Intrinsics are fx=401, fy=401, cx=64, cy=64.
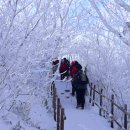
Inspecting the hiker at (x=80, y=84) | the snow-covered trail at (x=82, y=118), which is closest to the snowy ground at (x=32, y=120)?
the snow-covered trail at (x=82, y=118)

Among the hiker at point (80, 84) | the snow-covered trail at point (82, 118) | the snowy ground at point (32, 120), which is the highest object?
the hiker at point (80, 84)

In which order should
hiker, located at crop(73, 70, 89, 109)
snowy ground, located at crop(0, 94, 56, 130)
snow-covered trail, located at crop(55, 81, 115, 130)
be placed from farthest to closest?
hiker, located at crop(73, 70, 89, 109) → snow-covered trail, located at crop(55, 81, 115, 130) → snowy ground, located at crop(0, 94, 56, 130)

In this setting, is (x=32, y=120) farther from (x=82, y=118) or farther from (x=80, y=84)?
(x=80, y=84)

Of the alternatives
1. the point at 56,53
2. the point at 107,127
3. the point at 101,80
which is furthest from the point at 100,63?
the point at 56,53

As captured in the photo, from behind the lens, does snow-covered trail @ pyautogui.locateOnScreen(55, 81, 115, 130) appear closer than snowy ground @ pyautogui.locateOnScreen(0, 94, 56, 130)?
No

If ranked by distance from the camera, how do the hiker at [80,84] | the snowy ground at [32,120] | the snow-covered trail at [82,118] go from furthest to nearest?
the hiker at [80,84] → the snow-covered trail at [82,118] → the snowy ground at [32,120]

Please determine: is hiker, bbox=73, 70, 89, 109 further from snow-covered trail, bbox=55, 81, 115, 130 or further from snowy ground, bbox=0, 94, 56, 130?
snowy ground, bbox=0, 94, 56, 130

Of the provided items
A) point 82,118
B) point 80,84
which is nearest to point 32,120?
point 82,118

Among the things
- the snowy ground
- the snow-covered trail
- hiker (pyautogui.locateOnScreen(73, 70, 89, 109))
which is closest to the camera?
the snowy ground

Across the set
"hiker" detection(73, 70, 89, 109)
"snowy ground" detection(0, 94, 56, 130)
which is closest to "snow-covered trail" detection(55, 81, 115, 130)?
"hiker" detection(73, 70, 89, 109)

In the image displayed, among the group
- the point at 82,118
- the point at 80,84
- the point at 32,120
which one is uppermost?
the point at 80,84

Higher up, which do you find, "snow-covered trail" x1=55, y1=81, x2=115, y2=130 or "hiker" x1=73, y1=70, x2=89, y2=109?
"hiker" x1=73, y1=70, x2=89, y2=109

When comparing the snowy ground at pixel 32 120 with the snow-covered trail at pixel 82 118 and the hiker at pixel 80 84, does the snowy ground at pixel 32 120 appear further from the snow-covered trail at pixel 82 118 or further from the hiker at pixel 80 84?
→ the hiker at pixel 80 84

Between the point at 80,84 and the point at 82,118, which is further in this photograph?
the point at 80,84
